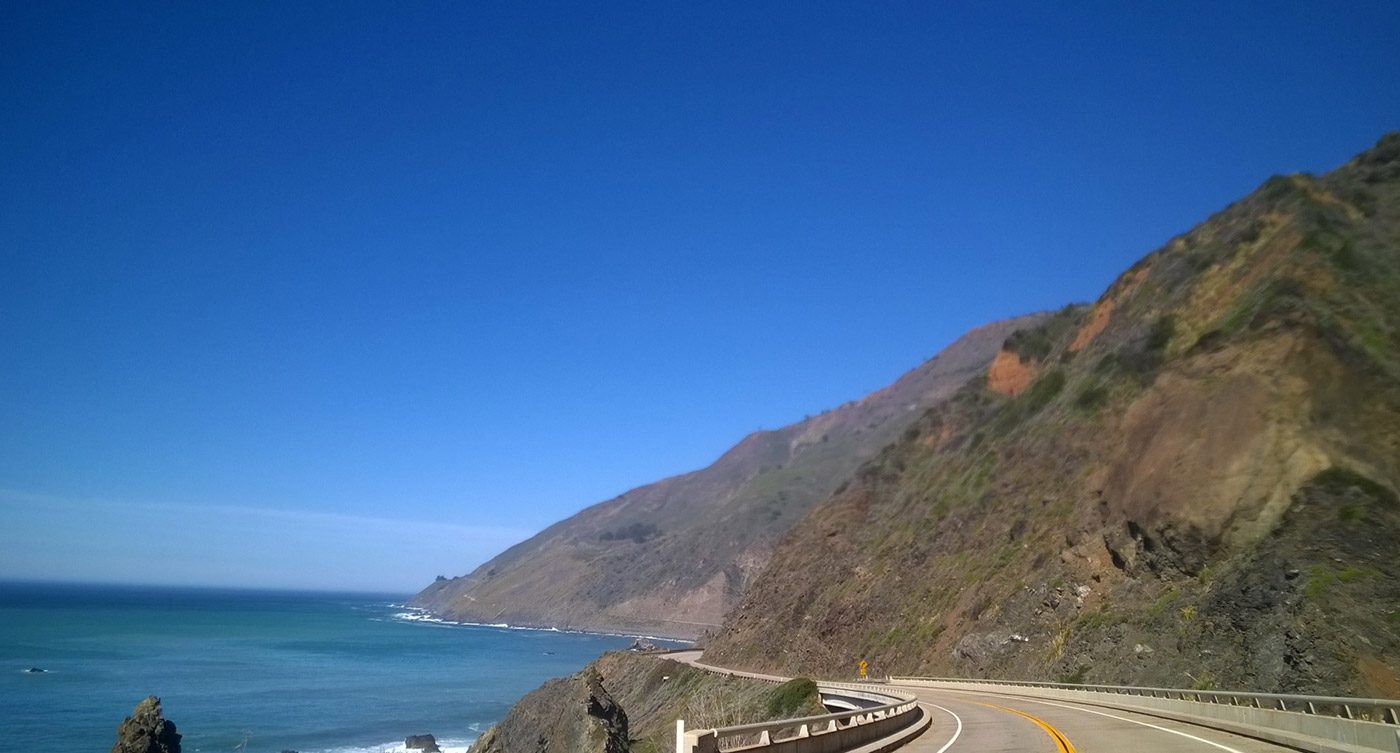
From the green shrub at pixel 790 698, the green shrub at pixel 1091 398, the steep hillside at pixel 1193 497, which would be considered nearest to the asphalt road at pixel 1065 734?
the steep hillside at pixel 1193 497

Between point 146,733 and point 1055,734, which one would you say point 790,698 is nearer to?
point 1055,734

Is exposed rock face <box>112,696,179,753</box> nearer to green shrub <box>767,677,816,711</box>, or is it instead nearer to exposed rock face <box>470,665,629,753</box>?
exposed rock face <box>470,665,629,753</box>

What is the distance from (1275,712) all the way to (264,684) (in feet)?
312

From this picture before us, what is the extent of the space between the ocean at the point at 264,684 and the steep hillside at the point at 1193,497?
3269cm

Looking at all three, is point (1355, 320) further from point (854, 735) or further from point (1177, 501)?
point (854, 735)

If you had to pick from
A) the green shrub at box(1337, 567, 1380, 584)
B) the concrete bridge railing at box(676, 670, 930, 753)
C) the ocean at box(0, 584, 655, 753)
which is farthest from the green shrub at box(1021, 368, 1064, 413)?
the ocean at box(0, 584, 655, 753)

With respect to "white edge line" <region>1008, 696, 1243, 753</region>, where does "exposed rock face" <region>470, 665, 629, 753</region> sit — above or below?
below

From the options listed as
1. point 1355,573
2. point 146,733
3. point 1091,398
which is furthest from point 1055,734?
point 146,733

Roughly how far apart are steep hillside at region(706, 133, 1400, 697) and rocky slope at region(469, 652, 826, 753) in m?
9.58

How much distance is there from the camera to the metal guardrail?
58.1 ft

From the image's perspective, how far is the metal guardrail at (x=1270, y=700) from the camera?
17708 mm

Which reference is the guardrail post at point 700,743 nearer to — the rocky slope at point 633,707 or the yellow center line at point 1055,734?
the yellow center line at point 1055,734

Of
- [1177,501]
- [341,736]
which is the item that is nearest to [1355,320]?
[1177,501]

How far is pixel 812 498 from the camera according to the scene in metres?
190
